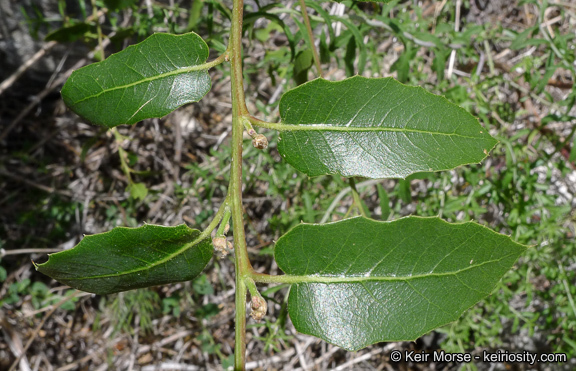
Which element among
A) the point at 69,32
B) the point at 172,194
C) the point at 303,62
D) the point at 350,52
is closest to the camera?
the point at 303,62

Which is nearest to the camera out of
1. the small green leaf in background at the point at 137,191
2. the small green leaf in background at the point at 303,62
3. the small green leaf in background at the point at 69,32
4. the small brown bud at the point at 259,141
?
the small brown bud at the point at 259,141

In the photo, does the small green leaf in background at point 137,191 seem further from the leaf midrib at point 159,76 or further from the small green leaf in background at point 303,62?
the leaf midrib at point 159,76

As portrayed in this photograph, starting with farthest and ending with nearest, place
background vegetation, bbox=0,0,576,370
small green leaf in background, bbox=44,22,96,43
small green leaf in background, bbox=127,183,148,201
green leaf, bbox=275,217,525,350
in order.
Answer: background vegetation, bbox=0,0,576,370
small green leaf in background, bbox=127,183,148,201
small green leaf in background, bbox=44,22,96,43
green leaf, bbox=275,217,525,350

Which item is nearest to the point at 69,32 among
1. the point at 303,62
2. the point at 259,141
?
the point at 303,62

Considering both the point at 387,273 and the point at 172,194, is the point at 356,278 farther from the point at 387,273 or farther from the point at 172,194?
the point at 172,194

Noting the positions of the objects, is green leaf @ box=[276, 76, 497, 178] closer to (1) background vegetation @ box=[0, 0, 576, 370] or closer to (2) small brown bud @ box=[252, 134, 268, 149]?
(2) small brown bud @ box=[252, 134, 268, 149]

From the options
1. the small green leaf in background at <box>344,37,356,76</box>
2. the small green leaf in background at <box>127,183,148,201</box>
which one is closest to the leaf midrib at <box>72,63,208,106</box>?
the small green leaf in background at <box>344,37,356,76</box>

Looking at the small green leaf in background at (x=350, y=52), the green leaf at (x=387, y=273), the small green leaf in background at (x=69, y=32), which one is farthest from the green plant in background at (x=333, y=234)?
the small green leaf in background at (x=69, y=32)
